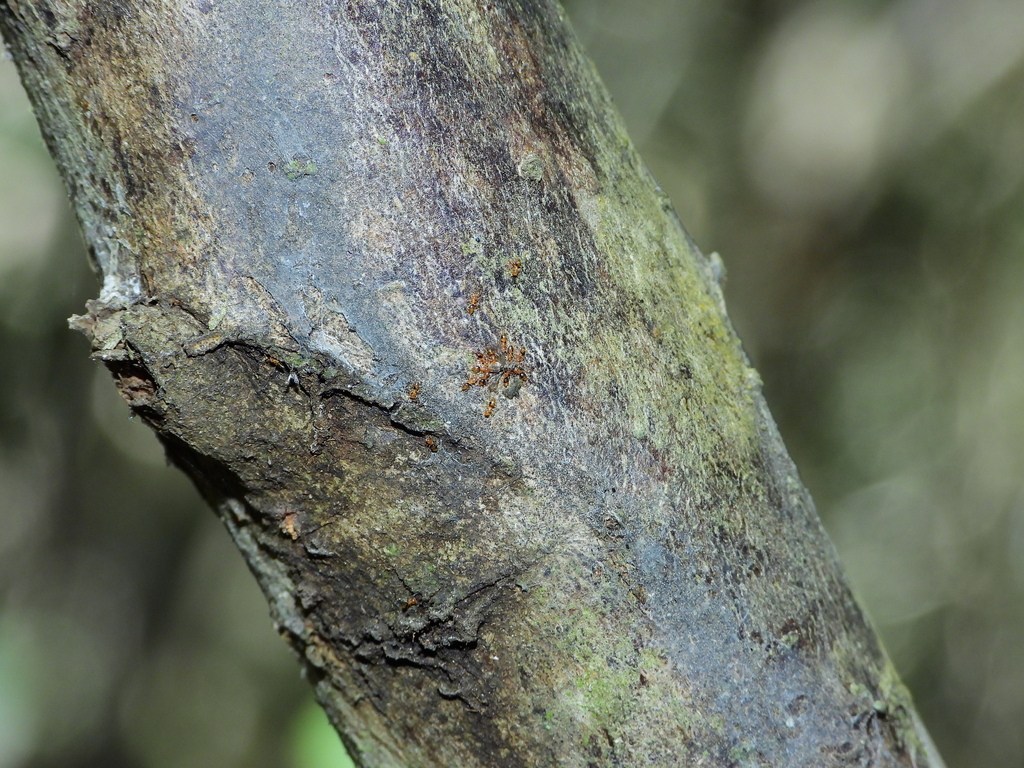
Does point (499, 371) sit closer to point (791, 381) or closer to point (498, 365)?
point (498, 365)

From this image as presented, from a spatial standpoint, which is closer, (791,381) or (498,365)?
(498,365)

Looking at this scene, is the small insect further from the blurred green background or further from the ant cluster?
the blurred green background

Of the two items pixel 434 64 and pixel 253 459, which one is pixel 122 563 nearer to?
pixel 253 459

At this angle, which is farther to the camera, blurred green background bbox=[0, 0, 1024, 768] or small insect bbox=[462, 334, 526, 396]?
blurred green background bbox=[0, 0, 1024, 768]

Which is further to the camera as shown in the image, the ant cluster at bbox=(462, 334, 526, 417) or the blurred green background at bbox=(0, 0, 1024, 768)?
the blurred green background at bbox=(0, 0, 1024, 768)

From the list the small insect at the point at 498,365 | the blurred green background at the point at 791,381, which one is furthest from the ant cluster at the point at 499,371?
the blurred green background at the point at 791,381

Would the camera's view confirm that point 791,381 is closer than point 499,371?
No

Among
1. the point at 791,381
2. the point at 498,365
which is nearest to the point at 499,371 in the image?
the point at 498,365

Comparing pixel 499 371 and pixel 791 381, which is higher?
pixel 791 381

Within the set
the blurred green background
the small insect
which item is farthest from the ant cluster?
the blurred green background
